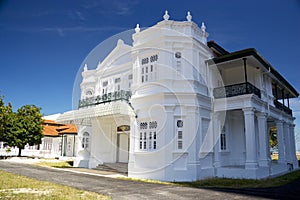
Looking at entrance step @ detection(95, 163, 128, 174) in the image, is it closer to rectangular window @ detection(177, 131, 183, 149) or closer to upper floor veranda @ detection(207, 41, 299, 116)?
rectangular window @ detection(177, 131, 183, 149)

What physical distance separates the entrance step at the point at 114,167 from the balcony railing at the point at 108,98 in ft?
14.7

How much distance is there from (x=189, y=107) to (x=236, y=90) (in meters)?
3.15

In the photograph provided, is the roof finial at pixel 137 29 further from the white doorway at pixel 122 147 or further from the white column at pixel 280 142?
the white column at pixel 280 142

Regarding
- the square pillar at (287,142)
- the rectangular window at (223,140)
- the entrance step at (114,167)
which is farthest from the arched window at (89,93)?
the square pillar at (287,142)

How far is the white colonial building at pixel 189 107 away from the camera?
43.0ft

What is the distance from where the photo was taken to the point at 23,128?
2897 centimetres

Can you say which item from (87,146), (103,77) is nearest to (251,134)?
(103,77)

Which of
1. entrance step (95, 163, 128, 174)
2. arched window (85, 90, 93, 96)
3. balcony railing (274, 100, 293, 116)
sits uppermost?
arched window (85, 90, 93, 96)

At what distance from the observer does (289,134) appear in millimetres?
20906

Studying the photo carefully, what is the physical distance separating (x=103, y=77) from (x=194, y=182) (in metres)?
10.9

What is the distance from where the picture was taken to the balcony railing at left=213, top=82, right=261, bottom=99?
14.0 m

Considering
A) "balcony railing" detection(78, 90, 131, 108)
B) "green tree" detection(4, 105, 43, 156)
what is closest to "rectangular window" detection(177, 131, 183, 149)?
"balcony railing" detection(78, 90, 131, 108)

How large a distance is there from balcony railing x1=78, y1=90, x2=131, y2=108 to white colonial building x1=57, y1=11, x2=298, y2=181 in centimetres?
7

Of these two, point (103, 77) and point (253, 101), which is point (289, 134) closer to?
point (253, 101)
